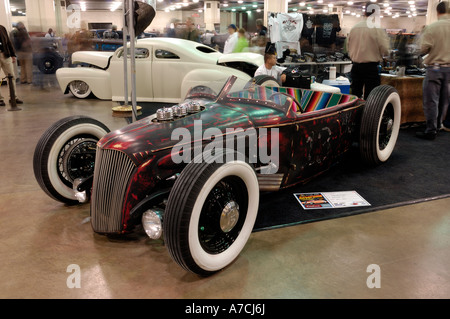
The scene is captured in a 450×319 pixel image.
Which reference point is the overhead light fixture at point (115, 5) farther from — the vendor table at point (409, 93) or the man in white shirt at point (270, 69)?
the vendor table at point (409, 93)

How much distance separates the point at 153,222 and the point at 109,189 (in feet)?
1.38

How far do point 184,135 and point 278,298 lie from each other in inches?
50.1

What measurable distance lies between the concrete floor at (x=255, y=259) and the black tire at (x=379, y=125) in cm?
92

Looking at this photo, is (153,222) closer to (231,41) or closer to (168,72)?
(168,72)

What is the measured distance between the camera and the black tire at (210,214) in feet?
7.29

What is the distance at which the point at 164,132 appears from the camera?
283 centimetres

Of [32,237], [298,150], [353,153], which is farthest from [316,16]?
[32,237]

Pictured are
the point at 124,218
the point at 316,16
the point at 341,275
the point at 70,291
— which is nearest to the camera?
the point at 70,291

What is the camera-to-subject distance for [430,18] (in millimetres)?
15461

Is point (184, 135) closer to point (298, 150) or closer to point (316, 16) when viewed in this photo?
point (298, 150)

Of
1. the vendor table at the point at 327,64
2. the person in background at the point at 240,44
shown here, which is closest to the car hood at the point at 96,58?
the person in background at the point at 240,44

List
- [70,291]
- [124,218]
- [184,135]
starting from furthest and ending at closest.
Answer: [184,135]
[124,218]
[70,291]

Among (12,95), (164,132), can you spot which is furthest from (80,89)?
(164,132)

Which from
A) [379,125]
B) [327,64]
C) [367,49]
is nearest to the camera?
[379,125]
